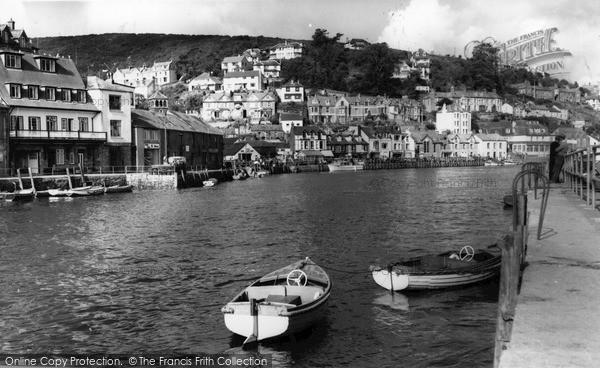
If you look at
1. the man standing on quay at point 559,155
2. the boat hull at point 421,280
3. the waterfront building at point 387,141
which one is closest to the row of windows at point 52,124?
the man standing on quay at point 559,155

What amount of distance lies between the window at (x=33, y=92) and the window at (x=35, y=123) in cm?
229

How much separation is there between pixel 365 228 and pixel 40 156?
145ft

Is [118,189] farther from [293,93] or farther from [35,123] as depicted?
[293,93]

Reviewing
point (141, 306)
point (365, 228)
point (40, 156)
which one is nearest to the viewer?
point (141, 306)

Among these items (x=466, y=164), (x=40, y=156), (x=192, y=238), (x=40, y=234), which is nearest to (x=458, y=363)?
(x=192, y=238)

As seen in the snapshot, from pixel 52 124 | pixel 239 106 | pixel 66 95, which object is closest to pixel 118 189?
pixel 52 124

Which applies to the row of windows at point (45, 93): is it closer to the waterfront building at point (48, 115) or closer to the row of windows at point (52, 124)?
the waterfront building at point (48, 115)

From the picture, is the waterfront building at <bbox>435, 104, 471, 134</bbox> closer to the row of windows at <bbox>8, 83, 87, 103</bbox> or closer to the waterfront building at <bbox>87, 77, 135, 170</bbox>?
the waterfront building at <bbox>87, 77, 135, 170</bbox>

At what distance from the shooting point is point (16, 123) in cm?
6550

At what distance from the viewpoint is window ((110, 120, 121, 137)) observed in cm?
7531

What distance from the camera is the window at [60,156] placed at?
229ft

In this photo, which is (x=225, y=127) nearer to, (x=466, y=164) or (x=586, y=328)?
(x=466, y=164)

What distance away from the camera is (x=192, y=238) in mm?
35438

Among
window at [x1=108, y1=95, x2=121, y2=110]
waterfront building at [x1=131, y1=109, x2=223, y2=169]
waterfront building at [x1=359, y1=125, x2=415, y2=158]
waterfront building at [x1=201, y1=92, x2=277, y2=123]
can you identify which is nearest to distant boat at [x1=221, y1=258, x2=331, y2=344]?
window at [x1=108, y1=95, x2=121, y2=110]
